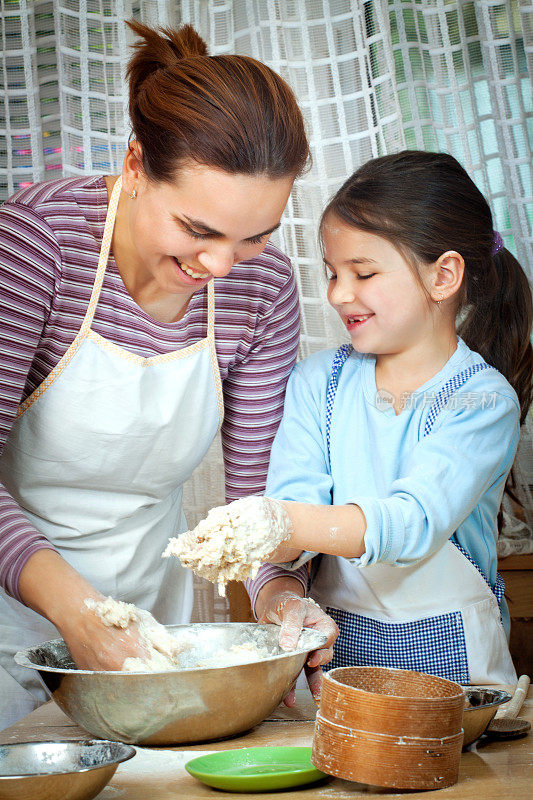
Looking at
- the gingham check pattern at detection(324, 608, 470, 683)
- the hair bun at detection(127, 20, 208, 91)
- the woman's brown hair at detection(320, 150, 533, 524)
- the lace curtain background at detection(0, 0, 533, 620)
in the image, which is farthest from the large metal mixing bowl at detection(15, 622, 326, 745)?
the lace curtain background at detection(0, 0, 533, 620)

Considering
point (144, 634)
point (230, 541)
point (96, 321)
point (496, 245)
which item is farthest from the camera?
point (496, 245)

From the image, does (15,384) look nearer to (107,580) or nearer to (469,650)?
(107,580)

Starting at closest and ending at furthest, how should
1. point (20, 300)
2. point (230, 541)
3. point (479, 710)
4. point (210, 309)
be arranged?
1. point (479, 710)
2. point (230, 541)
3. point (20, 300)
4. point (210, 309)

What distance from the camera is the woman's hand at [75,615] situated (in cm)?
109

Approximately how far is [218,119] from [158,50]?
8.1 inches

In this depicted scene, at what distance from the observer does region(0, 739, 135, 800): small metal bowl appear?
719mm

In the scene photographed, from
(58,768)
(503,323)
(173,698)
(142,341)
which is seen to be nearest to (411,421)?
(503,323)

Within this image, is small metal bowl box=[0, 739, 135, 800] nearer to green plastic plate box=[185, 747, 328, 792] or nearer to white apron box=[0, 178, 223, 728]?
green plastic plate box=[185, 747, 328, 792]

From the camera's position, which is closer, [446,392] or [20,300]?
[20,300]

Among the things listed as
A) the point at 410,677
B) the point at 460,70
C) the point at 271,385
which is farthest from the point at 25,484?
the point at 460,70

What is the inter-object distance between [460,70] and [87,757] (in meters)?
1.73

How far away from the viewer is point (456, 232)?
149 cm

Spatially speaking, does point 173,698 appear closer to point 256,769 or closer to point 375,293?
point 256,769

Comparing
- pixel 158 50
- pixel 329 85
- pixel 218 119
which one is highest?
pixel 329 85
